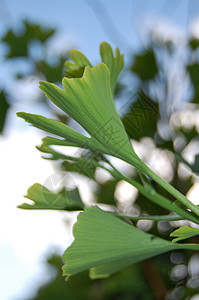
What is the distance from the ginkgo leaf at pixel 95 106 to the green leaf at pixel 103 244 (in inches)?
2.4

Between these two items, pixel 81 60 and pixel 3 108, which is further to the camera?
pixel 3 108

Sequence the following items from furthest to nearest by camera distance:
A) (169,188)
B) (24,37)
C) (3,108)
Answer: (24,37), (3,108), (169,188)

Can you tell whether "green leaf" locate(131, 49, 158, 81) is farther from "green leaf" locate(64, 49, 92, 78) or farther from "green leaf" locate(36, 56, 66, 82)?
"green leaf" locate(64, 49, 92, 78)

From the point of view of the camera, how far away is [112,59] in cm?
35

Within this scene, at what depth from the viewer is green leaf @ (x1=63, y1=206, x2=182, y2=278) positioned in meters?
0.32

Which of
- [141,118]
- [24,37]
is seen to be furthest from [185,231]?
[24,37]

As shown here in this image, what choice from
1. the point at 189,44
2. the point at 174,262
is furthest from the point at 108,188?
the point at 189,44

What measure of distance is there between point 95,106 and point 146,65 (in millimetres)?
644

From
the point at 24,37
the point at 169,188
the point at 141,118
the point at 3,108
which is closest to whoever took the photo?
the point at 169,188

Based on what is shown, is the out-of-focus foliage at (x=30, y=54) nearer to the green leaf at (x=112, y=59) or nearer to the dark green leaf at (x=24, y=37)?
the dark green leaf at (x=24, y=37)

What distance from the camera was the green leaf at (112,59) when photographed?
346 mm

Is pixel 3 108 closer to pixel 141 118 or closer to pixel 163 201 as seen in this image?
pixel 141 118

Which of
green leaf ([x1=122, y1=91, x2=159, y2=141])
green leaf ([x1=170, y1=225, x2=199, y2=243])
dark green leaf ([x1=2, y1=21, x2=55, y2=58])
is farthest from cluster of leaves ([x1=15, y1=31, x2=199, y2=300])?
dark green leaf ([x1=2, y1=21, x2=55, y2=58])

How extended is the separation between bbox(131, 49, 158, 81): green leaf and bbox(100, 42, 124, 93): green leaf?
551 mm
